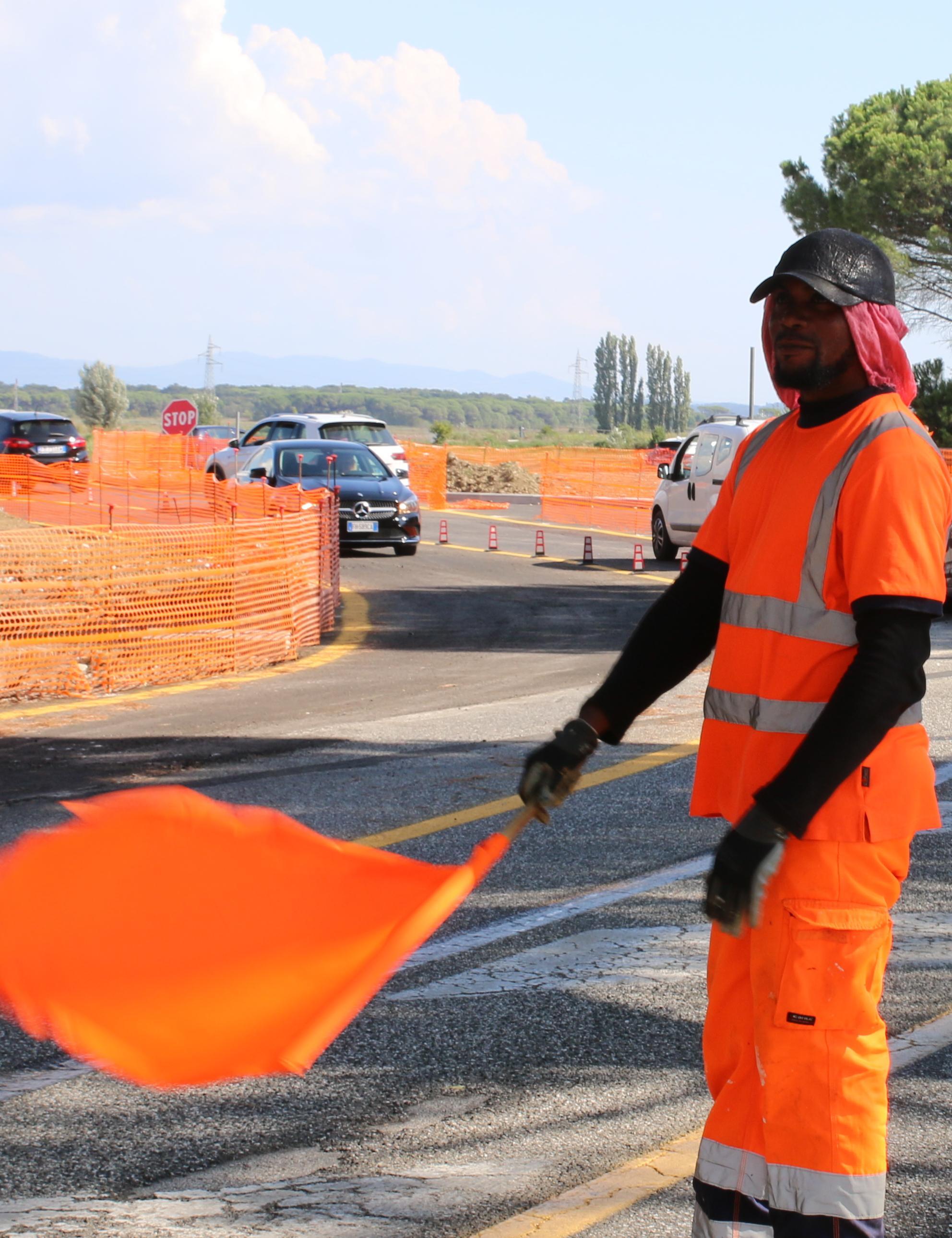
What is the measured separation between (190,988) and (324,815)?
3741 millimetres

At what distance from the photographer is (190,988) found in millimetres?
3064

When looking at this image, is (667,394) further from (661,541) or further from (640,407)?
(661,541)

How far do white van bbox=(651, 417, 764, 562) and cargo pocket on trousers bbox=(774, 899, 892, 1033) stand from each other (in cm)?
1843

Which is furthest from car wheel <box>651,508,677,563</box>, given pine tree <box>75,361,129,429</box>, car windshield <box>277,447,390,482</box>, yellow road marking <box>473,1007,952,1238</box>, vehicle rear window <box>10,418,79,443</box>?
pine tree <box>75,361,129,429</box>

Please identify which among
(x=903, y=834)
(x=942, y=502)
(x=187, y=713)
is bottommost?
(x=187, y=713)

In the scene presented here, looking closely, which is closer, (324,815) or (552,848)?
(552,848)

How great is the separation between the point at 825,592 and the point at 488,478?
143 feet

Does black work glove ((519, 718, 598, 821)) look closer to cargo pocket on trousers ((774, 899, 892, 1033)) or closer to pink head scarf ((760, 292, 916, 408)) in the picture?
cargo pocket on trousers ((774, 899, 892, 1033))

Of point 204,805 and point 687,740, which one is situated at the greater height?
point 204,805

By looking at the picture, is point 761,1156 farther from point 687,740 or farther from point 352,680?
point 352,680

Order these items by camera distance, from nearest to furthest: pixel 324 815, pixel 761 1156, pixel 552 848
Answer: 1. pixel 761 1156
2. pixel 552 848
3. pixel 324 815

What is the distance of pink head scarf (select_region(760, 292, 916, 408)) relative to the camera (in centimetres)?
261

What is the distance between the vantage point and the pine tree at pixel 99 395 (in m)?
75.9

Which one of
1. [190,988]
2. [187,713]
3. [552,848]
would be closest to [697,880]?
[552,848]
